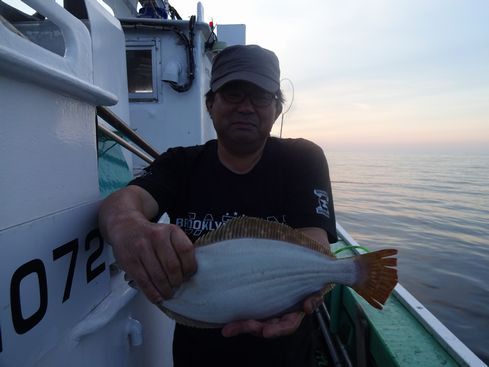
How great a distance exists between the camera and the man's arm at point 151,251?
3.82 ft

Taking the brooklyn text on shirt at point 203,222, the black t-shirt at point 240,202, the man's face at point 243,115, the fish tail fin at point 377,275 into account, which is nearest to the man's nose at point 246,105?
the man's face at point 243,115

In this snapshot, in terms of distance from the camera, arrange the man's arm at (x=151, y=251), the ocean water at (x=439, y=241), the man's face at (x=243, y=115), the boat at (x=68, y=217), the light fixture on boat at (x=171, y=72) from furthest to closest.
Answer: the light fixture on boat at (x=171, y=72)
the ocean water at (x=439, y=241)
the man's face at (x=243, y=115)
the man's arm at (x=151, y=251)
the boat at (x=68, y=217)

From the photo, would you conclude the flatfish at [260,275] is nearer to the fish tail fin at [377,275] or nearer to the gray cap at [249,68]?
the fish tail fin at [377,275]

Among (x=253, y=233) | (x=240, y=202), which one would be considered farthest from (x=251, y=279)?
(x=240, y=202)

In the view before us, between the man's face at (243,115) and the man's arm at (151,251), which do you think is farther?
the man's face at (243,115)

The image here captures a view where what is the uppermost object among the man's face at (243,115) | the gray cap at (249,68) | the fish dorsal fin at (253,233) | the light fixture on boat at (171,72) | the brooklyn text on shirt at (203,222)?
the light fixture on boat at (171,72)

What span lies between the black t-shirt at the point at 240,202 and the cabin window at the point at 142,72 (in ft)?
16.7

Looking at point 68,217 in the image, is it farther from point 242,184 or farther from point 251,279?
point 242,184

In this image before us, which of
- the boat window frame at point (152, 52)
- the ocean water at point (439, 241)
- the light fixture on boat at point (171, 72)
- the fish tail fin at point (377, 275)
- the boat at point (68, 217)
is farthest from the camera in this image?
the boat window frame at point (152, 52)

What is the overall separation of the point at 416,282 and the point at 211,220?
6.68 m

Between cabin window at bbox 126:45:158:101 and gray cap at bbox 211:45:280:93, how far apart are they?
5.01 m

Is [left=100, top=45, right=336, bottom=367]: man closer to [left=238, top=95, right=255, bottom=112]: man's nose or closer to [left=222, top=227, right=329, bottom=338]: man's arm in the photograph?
[left=238, top=95, right=255, bottom=112]: man's nose

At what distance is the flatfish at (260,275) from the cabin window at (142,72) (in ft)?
19.3

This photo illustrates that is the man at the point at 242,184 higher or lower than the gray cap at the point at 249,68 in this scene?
lower
